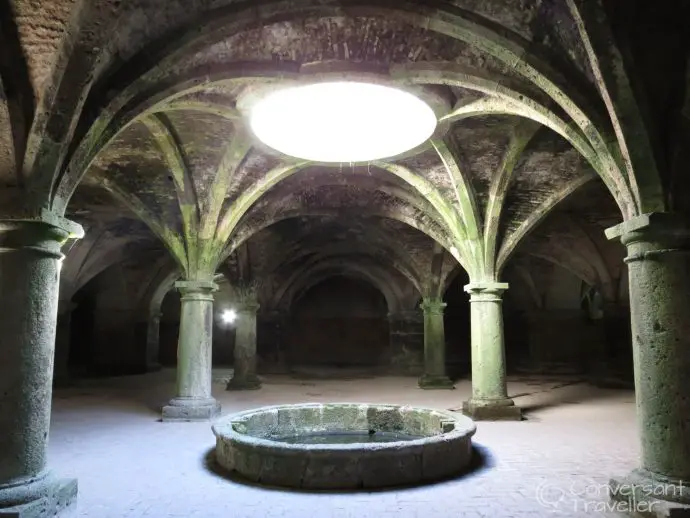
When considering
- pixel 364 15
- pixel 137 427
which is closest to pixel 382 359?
pixel 137 427

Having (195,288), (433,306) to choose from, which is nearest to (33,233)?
(195,288)

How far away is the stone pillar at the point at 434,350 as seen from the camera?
14.0m

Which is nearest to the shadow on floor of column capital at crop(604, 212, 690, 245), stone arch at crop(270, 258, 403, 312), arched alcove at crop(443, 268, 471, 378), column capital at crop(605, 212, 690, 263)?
column capital at crop(605, 212, 690, 263)

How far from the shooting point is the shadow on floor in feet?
16.3

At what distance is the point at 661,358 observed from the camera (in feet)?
13.8

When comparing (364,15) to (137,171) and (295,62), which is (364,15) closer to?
(295,62)

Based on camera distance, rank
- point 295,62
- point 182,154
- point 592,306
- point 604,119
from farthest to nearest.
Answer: point 592,306
point 182,154
point 295,62
point 604,119

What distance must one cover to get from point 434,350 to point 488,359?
5356 millimetres

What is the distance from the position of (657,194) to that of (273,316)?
50.8ft

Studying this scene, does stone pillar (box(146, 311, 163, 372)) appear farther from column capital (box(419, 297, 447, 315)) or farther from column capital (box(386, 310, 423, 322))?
column capital (box(419, 297, 447, 315))

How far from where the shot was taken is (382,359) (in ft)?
72.2

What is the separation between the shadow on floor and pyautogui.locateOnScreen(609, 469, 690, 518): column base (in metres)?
1.49

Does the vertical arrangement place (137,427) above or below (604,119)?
below

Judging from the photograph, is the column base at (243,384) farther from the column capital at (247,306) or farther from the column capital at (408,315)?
the column capital at (408,315)
